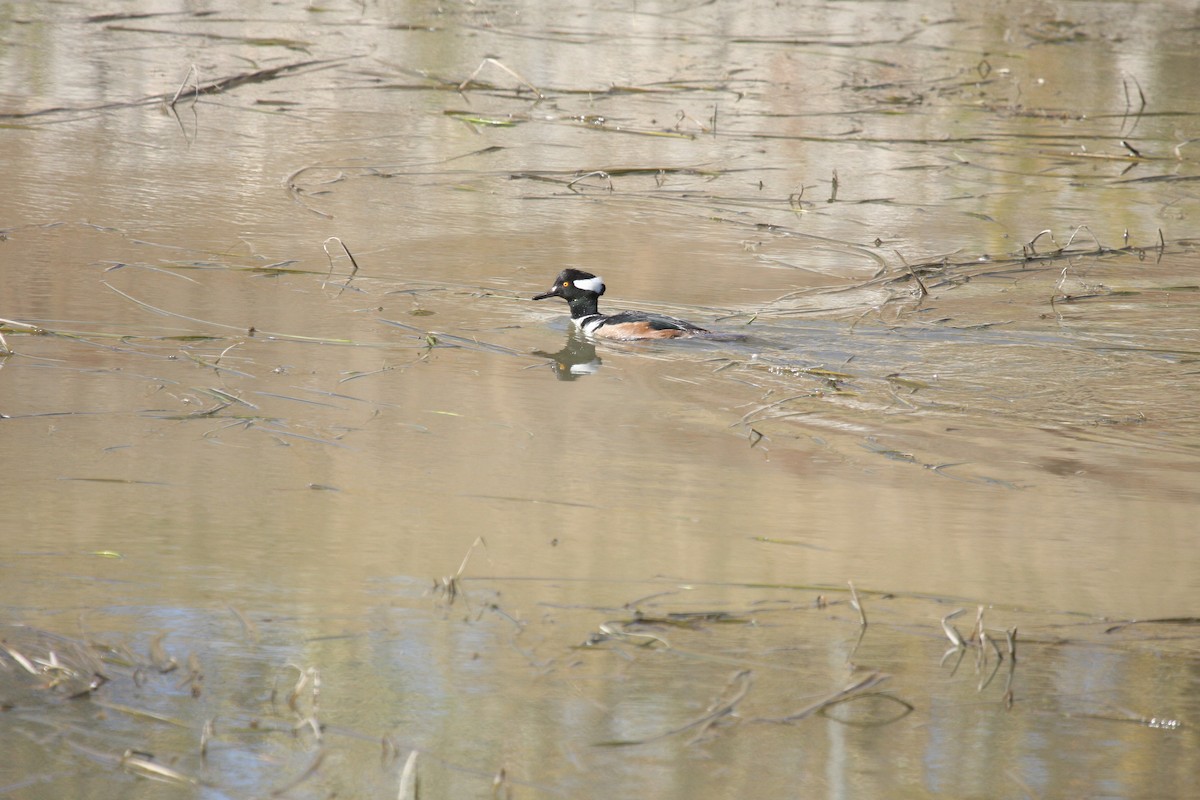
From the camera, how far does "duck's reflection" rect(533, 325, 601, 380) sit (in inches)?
298

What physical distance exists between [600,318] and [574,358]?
1.82ft

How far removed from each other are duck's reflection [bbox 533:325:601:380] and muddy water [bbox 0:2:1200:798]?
4 cm

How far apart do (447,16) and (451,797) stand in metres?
14.5

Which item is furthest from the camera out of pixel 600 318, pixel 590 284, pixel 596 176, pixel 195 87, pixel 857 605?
pixel 195 87

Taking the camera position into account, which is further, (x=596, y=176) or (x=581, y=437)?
(x=596, y=176)

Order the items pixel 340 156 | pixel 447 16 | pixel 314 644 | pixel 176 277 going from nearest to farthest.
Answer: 1. pixel 314 644
2. pixel 176 277
3. pixel 340 156
4. pixel 447 16

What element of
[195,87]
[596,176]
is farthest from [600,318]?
[195,87]

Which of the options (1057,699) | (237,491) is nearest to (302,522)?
(237,491)

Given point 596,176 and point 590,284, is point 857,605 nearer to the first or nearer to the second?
point 590,284

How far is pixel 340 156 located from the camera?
11242 millimetres

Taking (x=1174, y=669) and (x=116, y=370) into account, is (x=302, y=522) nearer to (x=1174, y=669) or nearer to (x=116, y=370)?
(x=116, y=370)

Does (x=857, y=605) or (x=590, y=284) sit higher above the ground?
(x=590, y=284)

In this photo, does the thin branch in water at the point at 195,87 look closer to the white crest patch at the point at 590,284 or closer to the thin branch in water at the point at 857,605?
the white crest patch at the point at 590,284

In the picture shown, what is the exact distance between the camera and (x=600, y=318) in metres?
8.37
